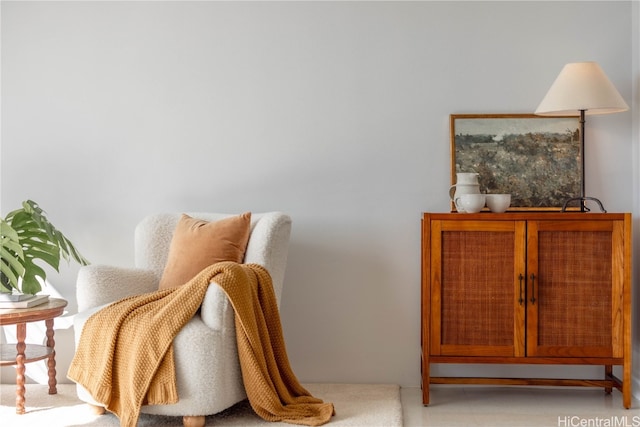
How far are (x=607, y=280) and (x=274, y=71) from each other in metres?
1.94

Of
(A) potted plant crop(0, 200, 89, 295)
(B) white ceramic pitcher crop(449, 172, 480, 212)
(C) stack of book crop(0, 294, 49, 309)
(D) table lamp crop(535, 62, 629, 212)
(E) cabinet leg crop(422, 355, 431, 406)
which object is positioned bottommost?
(E) cabinet leg crop(422, 355, 431, 406)

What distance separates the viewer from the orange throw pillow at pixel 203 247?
3473 millimetres

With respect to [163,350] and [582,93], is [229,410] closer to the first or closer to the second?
[163,350]

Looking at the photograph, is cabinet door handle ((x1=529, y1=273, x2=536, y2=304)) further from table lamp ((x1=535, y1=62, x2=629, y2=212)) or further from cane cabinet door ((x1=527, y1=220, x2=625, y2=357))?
table lamp ((x1=535, y1=62, x2=629, y2=212))

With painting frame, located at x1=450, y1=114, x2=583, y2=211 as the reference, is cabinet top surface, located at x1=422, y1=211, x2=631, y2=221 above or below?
below

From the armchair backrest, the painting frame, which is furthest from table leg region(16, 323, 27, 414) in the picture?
the painting frame

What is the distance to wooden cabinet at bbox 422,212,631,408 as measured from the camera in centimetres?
345

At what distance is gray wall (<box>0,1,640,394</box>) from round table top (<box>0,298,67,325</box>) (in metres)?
0.61

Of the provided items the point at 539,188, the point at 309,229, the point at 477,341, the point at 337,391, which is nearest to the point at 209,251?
the point at 309,229

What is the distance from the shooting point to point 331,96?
3967mm

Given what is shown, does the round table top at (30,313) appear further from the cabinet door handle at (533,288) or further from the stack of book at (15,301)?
the cabinet door handle at (533,288)

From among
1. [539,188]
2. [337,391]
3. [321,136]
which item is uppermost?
[321,136]

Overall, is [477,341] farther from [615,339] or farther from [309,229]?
[309,229]

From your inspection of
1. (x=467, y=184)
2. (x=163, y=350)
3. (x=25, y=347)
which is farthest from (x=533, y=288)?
(x=25, y=347)
